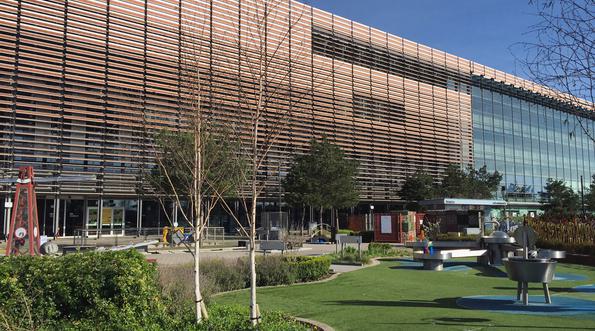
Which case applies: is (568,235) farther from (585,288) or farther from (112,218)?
(112,218)

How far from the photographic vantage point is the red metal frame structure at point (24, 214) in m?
17.7

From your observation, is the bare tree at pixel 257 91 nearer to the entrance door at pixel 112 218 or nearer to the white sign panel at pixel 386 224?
the white sign panel at pixel 386 224

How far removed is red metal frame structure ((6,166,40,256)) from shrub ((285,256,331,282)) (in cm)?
953

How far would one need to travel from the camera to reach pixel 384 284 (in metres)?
13.0

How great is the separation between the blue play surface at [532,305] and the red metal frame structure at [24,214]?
14370mm

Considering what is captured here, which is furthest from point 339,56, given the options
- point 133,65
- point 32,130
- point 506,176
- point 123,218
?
point 506,176

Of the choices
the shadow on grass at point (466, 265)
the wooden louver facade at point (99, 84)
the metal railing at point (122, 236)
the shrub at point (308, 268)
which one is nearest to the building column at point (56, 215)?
the wooden louver facade at point (99, 84)

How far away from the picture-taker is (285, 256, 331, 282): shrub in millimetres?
13695

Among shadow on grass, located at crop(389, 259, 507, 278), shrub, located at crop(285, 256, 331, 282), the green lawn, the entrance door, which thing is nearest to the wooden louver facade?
the entrance door

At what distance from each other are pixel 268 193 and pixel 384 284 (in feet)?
99.7

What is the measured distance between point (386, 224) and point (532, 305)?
85.4 feet

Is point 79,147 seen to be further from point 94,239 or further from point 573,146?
point 573,146

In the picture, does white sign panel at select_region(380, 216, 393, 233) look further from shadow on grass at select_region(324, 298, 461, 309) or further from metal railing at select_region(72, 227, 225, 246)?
shadow on grass at select_region(324, 298, 461, 309)

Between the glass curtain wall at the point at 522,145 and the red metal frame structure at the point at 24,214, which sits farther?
the glass curtain wall at the point at 522,145
